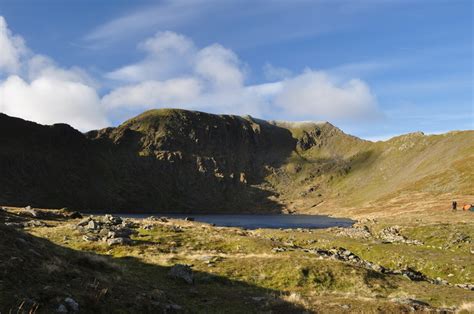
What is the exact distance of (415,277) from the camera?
1395 inches

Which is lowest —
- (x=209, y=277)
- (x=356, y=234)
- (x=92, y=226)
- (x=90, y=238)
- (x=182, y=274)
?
(x=356, y=234)

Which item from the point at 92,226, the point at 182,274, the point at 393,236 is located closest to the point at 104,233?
the point at 92,226

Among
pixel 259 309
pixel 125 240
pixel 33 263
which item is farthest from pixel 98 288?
pixel 125 240

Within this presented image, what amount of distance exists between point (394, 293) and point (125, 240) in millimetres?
25993

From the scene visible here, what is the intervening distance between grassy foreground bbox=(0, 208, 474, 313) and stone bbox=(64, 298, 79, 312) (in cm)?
17

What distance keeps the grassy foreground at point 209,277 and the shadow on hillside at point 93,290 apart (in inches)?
1.8

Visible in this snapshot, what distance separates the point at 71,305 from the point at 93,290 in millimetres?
2343

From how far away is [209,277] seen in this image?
28.1m

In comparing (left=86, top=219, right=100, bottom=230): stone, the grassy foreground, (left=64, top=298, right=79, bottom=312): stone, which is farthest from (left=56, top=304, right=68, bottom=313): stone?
(left=86, top=219, right=100, bottom=230): stone

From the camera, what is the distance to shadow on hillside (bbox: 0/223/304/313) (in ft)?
46.4

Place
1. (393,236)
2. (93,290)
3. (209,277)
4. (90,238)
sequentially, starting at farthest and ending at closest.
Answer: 1. (393,236)
2. (90,238)
3. (209,277)
4. (93,290)

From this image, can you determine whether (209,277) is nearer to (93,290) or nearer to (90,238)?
(93,290)

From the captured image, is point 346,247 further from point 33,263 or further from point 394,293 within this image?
point 33,263

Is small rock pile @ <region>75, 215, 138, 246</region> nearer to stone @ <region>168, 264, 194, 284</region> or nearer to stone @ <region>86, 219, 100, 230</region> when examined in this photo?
stone @ <region>86, 219, 100, 230</region>
